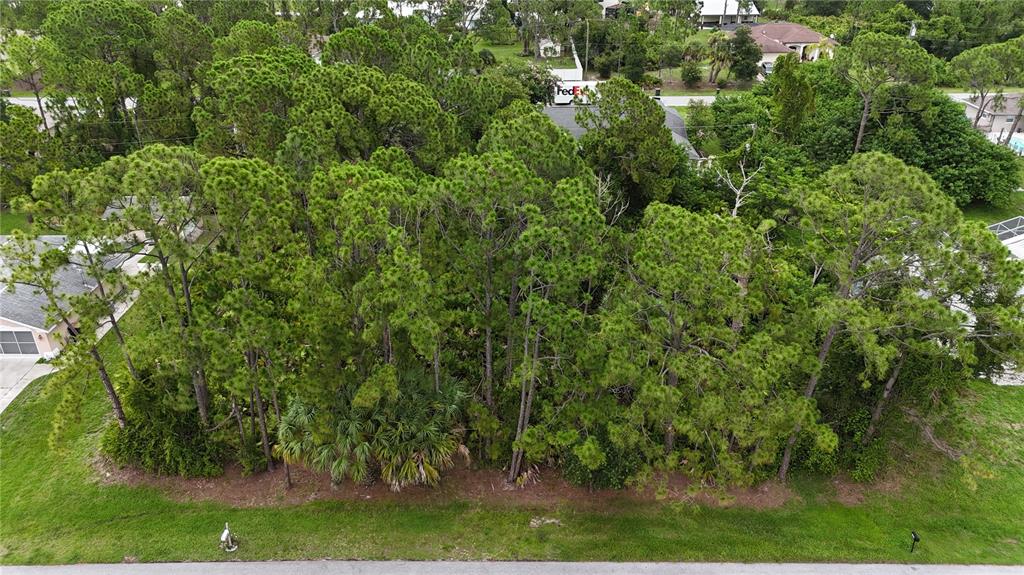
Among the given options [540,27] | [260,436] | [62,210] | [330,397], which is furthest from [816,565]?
[540,27]

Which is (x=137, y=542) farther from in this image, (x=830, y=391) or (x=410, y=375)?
(x=830, y=391)

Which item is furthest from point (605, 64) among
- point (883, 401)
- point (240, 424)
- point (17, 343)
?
point (240, 424)

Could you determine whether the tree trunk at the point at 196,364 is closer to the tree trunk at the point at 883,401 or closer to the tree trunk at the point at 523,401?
the tree trunk at the point at 523,401

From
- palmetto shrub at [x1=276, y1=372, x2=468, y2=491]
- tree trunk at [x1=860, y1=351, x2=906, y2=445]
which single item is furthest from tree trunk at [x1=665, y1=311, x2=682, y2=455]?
palmetto shrub at [x1=276, y1=372, x2=468, y2=491]

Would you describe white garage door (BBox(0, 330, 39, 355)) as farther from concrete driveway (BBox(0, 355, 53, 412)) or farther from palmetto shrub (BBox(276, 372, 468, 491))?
palmetto shrub (BBox(276, 372, 468, 491))

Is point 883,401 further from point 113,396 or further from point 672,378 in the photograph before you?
point 113,396

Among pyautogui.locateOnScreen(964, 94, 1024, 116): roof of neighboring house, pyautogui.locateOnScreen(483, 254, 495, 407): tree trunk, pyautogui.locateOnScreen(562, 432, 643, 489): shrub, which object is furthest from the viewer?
pyautogui.locateOnScreen(964, 94, 1024, 116): roof of neighboring house
